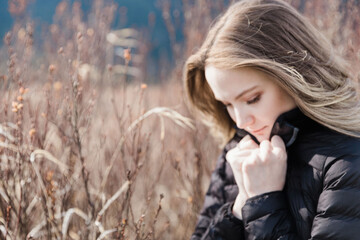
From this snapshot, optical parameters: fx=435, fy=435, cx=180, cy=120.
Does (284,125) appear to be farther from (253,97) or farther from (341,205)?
(341,205)

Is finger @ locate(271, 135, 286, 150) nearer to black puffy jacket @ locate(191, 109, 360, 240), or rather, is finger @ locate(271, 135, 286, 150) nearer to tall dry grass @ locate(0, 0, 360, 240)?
black puffy jacket @ locate(191, 109, 360, 240)

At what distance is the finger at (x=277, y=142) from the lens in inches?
76.5

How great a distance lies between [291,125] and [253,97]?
21cm

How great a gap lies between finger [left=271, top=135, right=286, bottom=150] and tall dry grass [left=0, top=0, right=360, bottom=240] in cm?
51

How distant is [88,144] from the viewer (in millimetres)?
2896

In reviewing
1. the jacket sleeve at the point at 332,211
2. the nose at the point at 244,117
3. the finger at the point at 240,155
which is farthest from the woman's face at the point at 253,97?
the jacket sleeve at the point at 332,211

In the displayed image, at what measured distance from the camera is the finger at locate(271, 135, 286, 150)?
1.94 metres

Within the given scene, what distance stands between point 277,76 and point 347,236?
0.71m

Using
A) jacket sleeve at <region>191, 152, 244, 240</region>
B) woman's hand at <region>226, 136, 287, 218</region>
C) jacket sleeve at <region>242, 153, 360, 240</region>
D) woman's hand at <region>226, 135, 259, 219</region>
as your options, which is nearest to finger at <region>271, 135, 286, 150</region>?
woman's hand at <region>226, 136, 287, 218</region>

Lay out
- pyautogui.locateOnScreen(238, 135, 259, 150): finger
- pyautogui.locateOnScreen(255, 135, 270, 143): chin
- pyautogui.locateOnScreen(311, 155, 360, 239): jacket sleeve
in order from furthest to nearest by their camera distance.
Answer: pyautogui.locateOnScreen(238, 135, 259, 150): finger → pyautogui.locateOnScreen(255, 135, 270, 143): chin → pyautogui.locateOnScreen(311, 155, 360, 239): jacket sleeve

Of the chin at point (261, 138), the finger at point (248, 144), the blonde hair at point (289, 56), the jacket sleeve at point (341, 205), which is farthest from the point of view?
the finger at point (248, 144)

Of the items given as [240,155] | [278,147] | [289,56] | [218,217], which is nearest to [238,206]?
[218,217]

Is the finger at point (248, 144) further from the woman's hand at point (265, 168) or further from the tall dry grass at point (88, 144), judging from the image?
the tall dry grass at point (88, 144)

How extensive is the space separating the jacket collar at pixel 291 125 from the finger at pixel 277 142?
0.02 meters
